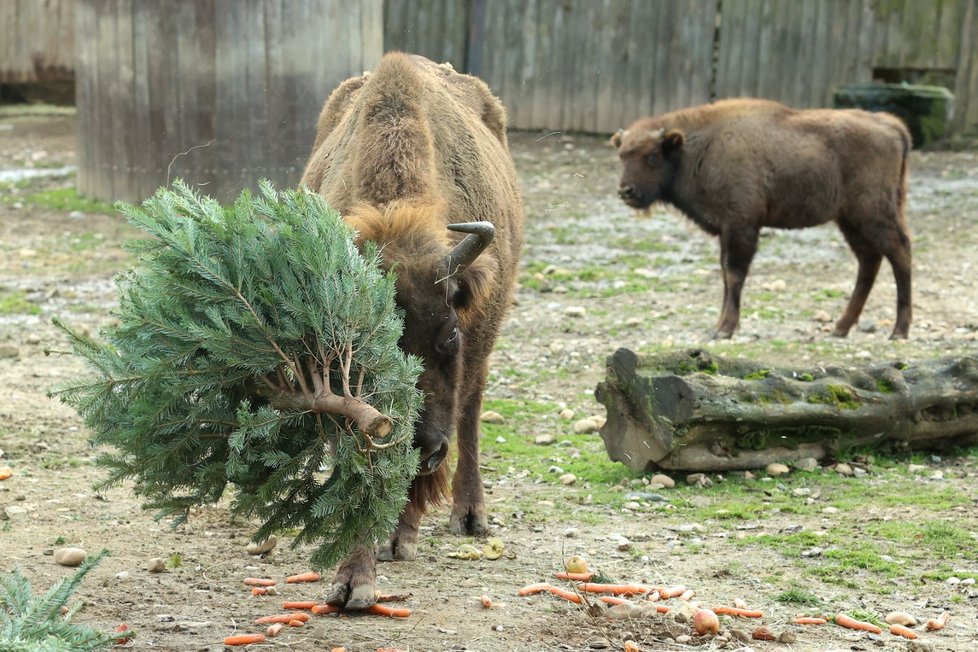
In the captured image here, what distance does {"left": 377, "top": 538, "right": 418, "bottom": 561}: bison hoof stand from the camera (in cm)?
529

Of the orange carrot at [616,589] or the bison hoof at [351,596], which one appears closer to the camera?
the bison hoof at [351,596]

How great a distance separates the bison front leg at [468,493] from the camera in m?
5.77

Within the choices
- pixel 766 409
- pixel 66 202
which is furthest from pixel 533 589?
pixel 66 202

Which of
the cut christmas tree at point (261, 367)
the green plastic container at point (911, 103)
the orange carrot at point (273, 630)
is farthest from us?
the green plastic container at point (911, 103)

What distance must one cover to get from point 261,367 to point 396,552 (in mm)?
1720

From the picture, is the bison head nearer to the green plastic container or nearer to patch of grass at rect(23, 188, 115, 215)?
patch of grass at rect(23, 188, 115, 215)

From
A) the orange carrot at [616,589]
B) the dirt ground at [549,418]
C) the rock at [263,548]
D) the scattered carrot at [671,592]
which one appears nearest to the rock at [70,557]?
the dirt ground at [549,418]

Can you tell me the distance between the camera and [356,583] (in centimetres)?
452

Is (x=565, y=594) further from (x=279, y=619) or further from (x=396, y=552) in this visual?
(x=279, y=619)

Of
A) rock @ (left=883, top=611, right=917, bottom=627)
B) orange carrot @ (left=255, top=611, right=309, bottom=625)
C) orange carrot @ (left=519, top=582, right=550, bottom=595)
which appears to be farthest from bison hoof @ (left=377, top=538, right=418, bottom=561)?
rock @ (left=883, top=611, right=917, bottom=627)

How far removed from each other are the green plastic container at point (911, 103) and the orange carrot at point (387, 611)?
13.1 metres

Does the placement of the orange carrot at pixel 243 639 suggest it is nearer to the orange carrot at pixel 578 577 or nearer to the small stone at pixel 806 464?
the orange carrot at pixel 578 577

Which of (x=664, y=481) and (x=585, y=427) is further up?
(x=664, y=481)

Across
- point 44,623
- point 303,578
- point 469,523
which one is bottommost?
point 469,523
